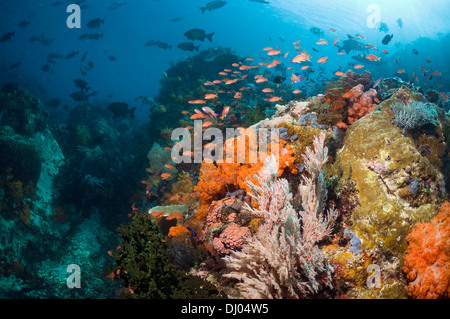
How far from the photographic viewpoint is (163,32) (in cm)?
9938

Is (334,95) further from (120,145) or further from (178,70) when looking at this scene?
(178,70)

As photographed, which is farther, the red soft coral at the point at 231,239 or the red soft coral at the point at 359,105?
the red soft coral at the point at 359,105

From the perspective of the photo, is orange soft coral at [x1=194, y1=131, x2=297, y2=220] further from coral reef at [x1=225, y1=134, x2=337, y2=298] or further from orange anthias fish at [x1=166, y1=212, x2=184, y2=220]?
coral reef at [x1=225, y1=134, x2=337, y2=298]

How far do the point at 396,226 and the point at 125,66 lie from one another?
138612 mm

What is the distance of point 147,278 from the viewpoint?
9.34ft

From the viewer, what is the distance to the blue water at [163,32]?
1580 inches

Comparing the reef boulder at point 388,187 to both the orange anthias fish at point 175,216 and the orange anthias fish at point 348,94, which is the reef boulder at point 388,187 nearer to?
the orange anthias fish at point 348,94

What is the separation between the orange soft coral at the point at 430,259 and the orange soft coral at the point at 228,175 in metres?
2.07

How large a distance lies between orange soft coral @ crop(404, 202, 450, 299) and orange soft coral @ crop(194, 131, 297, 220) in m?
2.07

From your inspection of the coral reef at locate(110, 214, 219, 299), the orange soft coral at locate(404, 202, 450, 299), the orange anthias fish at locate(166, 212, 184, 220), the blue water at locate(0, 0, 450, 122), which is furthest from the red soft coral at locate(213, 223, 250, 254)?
the blue water at locate(0, 0, 450, 122)

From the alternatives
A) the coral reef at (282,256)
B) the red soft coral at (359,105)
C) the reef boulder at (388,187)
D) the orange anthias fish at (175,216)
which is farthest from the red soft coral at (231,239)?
the red soft coral at (359,105)
